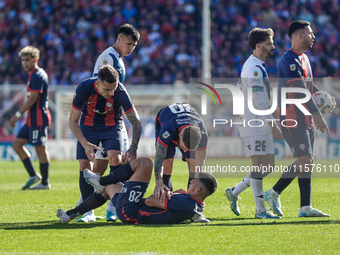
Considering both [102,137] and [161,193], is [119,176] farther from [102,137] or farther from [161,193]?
[102,137]

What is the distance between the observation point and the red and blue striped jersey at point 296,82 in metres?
6.34

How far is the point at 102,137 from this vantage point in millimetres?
6355

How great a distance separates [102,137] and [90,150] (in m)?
0.52

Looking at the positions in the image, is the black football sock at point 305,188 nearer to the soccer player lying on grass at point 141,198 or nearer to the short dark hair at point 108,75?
the soccer player lying on grass at point 141,198

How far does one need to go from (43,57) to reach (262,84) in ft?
63.2

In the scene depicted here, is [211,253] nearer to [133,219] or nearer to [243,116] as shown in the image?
[133,219]

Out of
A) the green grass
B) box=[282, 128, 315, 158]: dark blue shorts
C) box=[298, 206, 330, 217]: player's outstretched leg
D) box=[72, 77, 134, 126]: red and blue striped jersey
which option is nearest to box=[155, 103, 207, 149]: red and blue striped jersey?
box=[72, 77, 134, 126]: red and blue striped jersey

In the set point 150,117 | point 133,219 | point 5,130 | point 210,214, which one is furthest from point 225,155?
point 133,219

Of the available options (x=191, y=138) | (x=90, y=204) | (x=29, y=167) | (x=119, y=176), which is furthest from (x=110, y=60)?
(x=29, y=167)

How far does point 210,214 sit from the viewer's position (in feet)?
21.9

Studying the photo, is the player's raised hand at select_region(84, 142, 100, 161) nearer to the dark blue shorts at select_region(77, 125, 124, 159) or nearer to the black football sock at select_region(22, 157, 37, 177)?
the dark blue shorts at select_region(77, 125, 124, 159)

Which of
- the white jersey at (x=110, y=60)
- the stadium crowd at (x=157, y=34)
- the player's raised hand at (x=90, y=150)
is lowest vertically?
the player's raised hand at (x=90, y=150)

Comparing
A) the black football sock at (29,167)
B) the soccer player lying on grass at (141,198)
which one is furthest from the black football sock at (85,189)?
the black football sock at (29,167)

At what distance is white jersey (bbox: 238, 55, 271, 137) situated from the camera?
626cm
